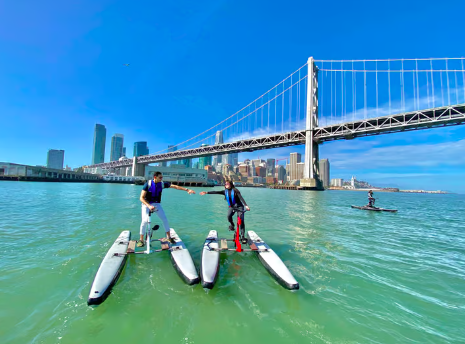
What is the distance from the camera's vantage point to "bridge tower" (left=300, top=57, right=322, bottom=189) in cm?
5706

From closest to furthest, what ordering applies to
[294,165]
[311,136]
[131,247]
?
[131,247] < [311,136] < [294,165]

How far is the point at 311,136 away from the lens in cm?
5731

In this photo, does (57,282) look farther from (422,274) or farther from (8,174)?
(8,174)

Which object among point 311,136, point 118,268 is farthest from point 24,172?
point 118,268

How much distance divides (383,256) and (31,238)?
11.2 metres

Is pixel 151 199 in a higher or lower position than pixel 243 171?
lower

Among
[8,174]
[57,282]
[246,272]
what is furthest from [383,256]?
[8,174]

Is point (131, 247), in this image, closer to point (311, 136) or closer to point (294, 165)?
point (311, 136)

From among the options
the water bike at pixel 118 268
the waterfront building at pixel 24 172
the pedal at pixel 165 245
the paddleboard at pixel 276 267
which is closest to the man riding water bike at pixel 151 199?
the pedal at pixel 165 245

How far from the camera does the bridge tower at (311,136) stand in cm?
5706

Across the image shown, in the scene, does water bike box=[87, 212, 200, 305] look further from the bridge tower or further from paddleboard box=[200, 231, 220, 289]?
the bridge tower

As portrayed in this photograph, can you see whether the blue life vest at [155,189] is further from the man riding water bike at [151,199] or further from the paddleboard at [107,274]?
the paddleboard at [107,274]

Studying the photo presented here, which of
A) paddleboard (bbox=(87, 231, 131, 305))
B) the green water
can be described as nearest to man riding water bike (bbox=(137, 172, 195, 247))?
paddleboard (bbox=(87, 231, 131, 305))

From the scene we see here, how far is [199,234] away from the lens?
8.30 meters
